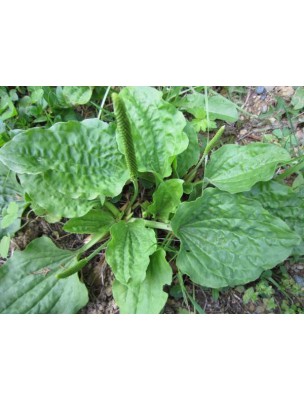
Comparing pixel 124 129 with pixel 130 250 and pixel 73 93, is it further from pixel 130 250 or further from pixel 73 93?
pixel 73 93

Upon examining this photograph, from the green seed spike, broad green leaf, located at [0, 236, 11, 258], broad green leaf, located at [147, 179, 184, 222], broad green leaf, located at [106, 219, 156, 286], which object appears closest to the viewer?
the green seed spike

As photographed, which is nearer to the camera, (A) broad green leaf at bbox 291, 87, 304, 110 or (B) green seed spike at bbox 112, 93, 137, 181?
(B) green seed spike at bbox 112, 93, 137, 181

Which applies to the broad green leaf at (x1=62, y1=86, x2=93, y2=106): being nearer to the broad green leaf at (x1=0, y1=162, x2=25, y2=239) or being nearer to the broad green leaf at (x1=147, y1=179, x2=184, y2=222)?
the broad green leaf at (x1=0, y1=162, x2=25, y2=239)

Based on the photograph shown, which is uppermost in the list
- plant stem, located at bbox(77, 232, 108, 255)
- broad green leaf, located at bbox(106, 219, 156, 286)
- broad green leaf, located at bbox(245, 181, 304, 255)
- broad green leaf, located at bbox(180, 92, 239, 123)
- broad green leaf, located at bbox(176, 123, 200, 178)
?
broad green leaf, located at bbox(180, 92, 239, 123)

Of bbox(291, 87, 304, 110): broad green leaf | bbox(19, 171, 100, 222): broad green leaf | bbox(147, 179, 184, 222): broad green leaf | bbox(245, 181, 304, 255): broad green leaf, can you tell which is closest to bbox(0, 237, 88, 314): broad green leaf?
bbox(19, 171, 100, 222): broad green leaf

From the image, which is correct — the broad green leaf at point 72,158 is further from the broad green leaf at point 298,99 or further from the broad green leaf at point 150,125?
the broad green leaf at point 298,99

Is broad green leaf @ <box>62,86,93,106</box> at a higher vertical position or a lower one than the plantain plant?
higher

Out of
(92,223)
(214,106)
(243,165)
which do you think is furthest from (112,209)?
(214,106)
